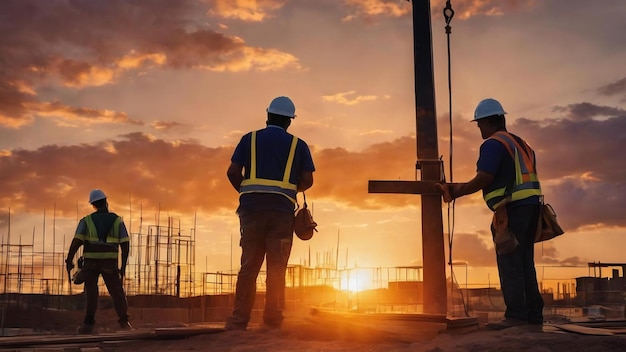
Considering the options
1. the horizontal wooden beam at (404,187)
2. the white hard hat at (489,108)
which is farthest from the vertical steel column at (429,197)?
the white hard hat at (489,108)

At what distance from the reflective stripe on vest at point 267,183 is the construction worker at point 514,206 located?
63.6 inches

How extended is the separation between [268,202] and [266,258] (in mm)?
561

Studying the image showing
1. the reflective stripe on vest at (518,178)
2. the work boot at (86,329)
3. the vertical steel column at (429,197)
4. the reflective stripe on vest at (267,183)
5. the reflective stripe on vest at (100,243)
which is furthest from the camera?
the reflective stripe on vest at (100,243)

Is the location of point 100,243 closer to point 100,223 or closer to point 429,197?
point 100,223

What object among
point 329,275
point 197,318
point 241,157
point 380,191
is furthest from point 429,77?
point 329,275

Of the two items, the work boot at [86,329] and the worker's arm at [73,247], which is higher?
the worker's arm at [73,247]

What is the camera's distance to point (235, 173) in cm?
689

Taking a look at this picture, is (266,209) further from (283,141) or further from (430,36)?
(430,36)

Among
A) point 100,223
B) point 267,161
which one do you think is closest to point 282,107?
point 267,161

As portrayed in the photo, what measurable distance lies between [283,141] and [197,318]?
10089mm

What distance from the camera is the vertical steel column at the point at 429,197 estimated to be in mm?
7938

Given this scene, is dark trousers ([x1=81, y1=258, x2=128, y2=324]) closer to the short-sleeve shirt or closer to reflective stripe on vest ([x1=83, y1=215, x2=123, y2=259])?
reflective stripe on vest ([x1=83, y1=215, x2=123, y2=259])

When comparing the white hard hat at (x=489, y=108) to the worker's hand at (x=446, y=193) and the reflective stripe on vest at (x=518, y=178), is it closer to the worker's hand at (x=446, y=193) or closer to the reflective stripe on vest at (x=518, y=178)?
the reflective stripe on vest at (x=518, y=178)

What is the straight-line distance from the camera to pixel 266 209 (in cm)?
687
